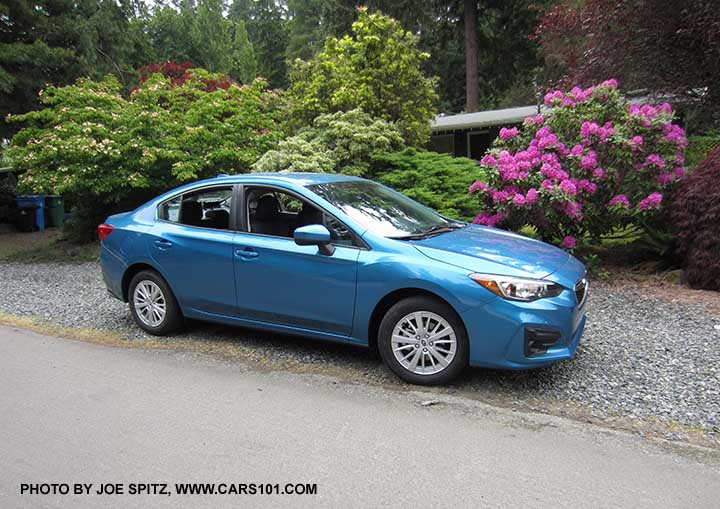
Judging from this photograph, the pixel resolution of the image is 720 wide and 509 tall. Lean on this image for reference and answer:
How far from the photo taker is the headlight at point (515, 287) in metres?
4.13

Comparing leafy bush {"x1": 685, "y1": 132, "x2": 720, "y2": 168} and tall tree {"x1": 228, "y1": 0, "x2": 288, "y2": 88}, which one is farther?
tall tree {"x1": 228, "y1": 0, "x2": 288, "y2": 88}

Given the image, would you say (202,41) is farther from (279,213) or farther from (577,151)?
(279,213)

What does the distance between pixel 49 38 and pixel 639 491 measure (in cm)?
1723

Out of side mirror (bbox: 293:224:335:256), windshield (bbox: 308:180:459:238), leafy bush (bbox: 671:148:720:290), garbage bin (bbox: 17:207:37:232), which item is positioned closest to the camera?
side mirror (bbox: 293:224:335:256)

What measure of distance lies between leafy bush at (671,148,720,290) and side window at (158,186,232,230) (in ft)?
18.8

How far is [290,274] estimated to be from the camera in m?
4.89

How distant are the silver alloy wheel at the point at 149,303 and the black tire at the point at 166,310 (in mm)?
18

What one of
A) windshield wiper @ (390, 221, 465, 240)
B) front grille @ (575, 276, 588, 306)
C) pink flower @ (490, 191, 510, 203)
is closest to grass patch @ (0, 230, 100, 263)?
pink flower @ (490, 191, 510, 203)

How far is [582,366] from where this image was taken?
188 inches

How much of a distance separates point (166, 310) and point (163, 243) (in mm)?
672

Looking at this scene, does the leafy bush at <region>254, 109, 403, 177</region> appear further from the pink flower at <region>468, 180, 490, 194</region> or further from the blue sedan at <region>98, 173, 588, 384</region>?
the blue sedan at <region>98, 173, 588, 384</region>

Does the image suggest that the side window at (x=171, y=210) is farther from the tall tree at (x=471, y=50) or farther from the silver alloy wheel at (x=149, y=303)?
the tall tree at (x=471, y=50)

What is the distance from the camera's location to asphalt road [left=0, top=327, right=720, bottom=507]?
10.00ft

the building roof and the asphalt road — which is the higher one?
the building roof
